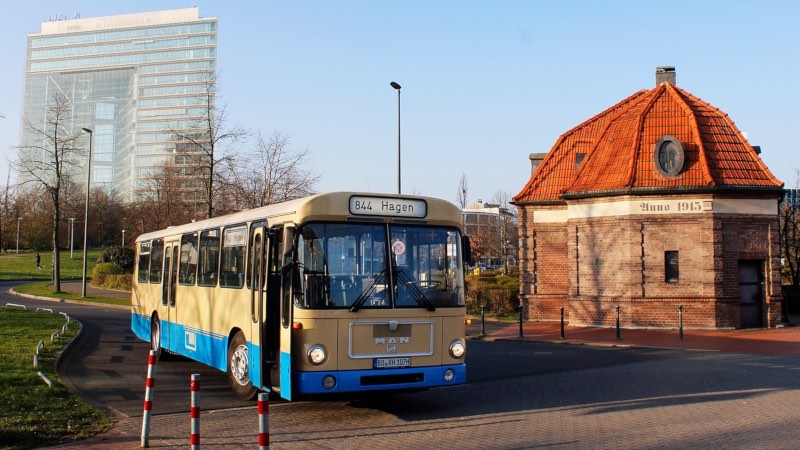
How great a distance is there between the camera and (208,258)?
13328 mm

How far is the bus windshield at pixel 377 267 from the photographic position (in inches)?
376

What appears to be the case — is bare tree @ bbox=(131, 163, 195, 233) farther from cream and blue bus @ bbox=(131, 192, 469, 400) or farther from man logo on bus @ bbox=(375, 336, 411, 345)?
man logo on bus @ bbox=(375, 336, 411, 345)

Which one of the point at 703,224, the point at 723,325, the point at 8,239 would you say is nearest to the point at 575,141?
the point at 703,224

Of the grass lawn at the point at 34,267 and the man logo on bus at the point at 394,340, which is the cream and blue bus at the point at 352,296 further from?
the grass lawn at the point at 34,267

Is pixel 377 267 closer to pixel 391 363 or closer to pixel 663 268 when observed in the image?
pixel 391 363

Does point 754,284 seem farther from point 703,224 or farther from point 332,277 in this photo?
point 332,277

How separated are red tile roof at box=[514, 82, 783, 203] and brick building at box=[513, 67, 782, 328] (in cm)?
5

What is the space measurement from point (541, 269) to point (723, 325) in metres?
7.86

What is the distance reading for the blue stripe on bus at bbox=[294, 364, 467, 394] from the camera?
9352 mm

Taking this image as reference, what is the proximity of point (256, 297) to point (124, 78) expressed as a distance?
17246cm

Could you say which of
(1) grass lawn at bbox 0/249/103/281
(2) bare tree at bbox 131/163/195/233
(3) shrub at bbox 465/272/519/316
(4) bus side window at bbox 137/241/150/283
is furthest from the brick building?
(1) grass lawn at bbox 0/249/103/281

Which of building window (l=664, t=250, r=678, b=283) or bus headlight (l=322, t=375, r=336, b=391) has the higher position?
building window (l=664, t=250, r=678, b=283)

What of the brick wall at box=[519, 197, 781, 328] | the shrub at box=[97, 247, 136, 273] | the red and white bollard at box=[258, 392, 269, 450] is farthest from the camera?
the shrub at box=[97, 247, 136, 273]

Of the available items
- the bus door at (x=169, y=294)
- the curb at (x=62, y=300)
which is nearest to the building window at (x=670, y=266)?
the bus door at (x=169, y=294)
